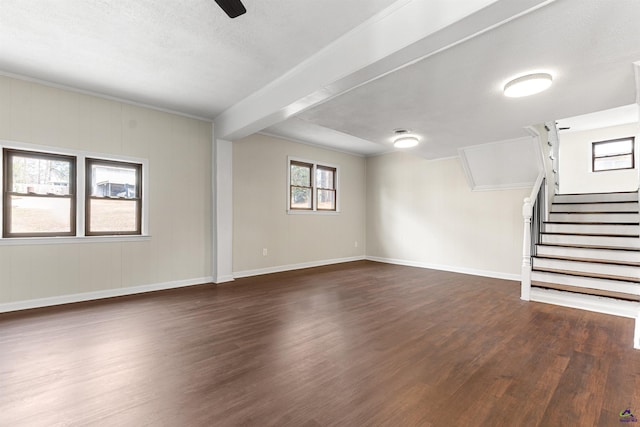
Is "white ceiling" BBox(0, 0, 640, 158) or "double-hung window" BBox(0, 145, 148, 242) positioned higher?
"white ceiling" BBox(0, 0, 640, 158)

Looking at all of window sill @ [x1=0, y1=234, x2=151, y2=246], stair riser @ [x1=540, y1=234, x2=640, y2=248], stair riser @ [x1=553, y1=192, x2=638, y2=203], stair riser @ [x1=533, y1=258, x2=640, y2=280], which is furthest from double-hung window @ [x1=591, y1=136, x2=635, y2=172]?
window sill @ [x1=0, y1=234, x2=151, y2=246]

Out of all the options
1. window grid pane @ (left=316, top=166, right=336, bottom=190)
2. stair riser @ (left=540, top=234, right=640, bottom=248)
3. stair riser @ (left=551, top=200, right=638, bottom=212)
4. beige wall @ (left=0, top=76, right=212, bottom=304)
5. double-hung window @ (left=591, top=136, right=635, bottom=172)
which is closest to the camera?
beige wall @ (left=0, top=76, right=212, bottom=304)

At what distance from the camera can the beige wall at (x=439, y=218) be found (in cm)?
545

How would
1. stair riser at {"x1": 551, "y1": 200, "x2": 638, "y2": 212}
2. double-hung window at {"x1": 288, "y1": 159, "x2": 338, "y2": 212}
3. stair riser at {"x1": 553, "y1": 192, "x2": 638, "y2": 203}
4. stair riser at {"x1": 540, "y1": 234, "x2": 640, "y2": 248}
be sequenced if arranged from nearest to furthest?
stair riser at {"x1": 540, "y1": 234, "x2": 640, "y2": 248}
stair riser at {"x1": 551, "y1": 200, "x2": 638, "y2": 212}
stair riser at {"x1": 553, "y1": 192, "x2": 638, "y2": 203}
double-hung window at {"x1": 288, "y1": 159, "x2": 338, "y2": 212}

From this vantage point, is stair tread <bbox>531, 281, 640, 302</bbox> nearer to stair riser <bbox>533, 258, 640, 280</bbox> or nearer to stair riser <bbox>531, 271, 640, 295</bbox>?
stair riser <bbox>531, 271, 640, 295</bbox>

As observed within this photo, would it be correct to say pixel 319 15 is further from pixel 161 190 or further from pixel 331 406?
pixel 161 190

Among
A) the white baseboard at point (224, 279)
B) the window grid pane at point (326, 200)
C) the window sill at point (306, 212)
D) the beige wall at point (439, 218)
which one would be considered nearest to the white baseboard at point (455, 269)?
the beige wall at point (439, 218)

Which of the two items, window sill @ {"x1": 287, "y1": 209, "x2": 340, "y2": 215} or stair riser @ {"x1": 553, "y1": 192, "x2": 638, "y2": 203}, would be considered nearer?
stair riser @ {"x1": 553, "y1": 192, "x2": 638, "y2": 203}

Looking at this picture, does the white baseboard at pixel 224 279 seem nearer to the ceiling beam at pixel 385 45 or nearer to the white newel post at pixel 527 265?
the ceiling beam at pixel 385 45

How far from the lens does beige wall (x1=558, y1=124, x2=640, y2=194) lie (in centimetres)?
586

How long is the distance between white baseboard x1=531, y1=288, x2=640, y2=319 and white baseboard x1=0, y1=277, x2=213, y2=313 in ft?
17.1

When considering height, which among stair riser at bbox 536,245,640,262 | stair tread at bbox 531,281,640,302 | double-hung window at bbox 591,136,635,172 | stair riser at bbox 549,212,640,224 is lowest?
stair tread at bbox 531,281,640,302

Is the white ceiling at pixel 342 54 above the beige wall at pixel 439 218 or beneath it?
above

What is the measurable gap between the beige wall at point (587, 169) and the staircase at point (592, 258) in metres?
1.16
